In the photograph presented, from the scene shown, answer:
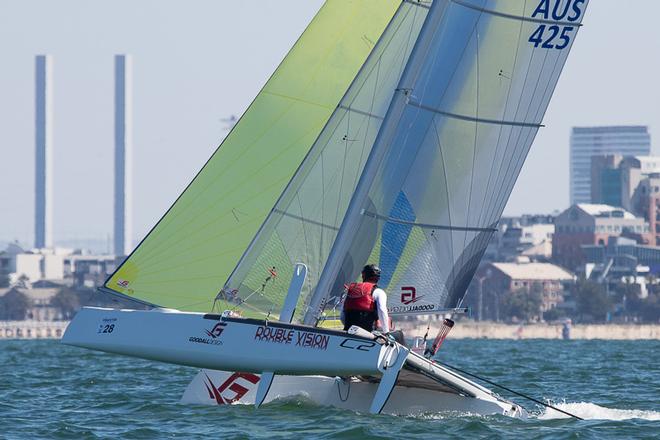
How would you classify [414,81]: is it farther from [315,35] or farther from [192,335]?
[192,335]

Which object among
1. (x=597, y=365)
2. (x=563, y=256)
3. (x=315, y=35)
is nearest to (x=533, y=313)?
(x=563, y=256)

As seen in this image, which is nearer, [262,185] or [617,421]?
[617,421]

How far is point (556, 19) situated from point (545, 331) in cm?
10545

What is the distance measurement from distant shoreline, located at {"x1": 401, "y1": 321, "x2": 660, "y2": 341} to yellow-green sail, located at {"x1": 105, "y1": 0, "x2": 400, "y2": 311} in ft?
321

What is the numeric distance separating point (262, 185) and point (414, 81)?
2394 mm

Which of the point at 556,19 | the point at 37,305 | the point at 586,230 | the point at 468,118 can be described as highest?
the point at 586,230

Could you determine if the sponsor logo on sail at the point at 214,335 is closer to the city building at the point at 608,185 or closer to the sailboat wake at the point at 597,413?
the sailboat wake at the point at 597,413

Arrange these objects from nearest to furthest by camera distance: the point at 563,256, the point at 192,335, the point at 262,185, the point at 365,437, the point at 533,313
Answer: the point at 365,437 → the point at 192,335 → the point at 262,185 → the point at 533,313 → the point at 563,256

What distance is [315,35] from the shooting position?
60.3 feet

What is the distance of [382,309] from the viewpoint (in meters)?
15.7

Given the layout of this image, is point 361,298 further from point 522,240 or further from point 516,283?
point 522,240

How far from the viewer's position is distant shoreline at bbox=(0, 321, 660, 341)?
385 ft

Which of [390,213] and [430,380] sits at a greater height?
[390,213]

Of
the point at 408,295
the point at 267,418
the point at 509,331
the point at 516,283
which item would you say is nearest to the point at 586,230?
the point at 516,283
